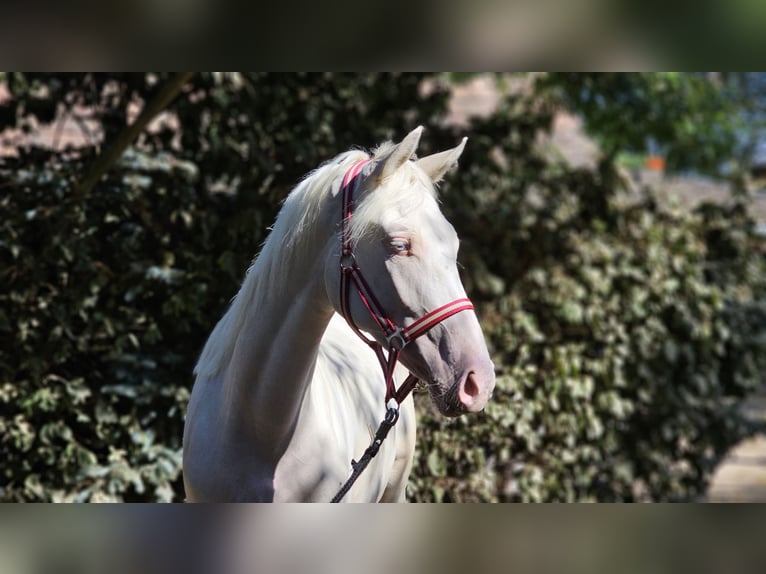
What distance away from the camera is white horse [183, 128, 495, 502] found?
7.01 ft

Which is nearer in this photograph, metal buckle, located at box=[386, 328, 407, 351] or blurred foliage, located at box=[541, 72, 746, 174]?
metal buckle, located at box=[386, 328, 407, 351]

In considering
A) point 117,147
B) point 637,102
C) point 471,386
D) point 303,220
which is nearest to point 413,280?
point 471,386

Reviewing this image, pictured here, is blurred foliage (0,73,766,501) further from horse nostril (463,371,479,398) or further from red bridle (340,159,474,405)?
horse nostril (463,371,479,398)

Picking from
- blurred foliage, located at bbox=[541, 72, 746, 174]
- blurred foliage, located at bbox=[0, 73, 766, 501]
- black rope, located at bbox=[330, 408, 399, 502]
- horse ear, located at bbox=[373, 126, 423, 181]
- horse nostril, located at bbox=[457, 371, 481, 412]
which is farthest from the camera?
blurred foliage, located at bbox=[541, 72, 746, 174]

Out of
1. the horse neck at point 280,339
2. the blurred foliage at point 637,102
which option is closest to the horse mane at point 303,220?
the horse neck at point 280,339

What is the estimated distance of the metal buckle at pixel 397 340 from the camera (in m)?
2.15

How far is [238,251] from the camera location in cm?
542

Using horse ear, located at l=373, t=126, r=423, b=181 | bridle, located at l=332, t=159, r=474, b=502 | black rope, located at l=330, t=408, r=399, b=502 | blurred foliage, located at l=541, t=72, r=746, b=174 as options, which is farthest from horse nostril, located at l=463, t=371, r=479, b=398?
blurred foliage, located at l=541, t=72, r=746, b=174

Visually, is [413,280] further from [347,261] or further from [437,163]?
[437,163]

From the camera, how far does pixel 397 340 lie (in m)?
2.16

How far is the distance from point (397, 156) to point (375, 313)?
1.28 ft
